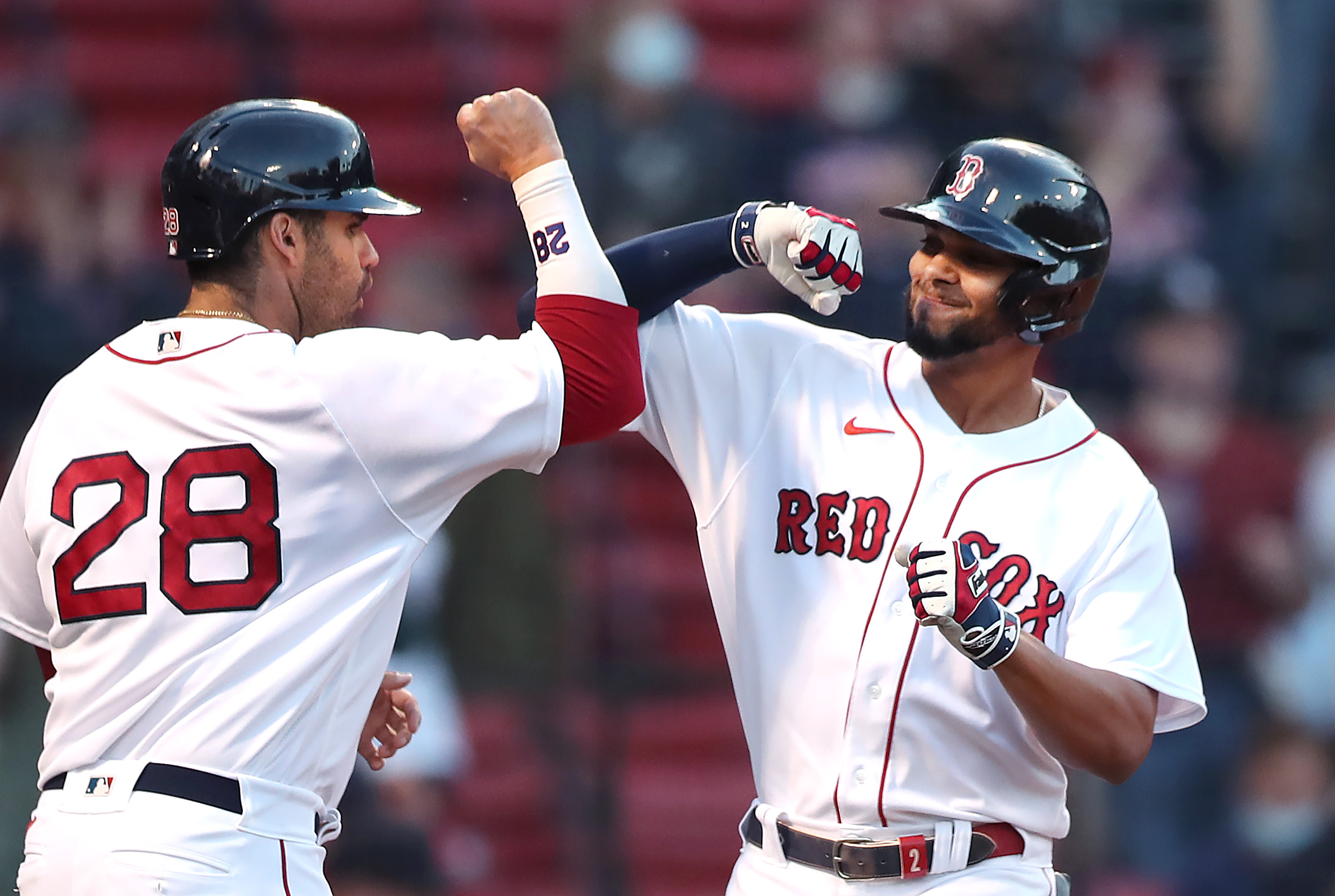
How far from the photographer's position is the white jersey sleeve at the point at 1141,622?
9.95 ft

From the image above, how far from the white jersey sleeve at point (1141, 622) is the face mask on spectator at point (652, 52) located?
4.44 m

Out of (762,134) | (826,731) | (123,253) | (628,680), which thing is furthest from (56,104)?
(826,731)

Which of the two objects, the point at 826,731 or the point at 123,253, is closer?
the point at 826,731

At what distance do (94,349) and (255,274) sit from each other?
3.87m

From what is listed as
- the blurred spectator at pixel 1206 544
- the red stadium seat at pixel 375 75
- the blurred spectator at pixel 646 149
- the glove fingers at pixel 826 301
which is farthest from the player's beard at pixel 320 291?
the red stadium seat at pixel 375 75

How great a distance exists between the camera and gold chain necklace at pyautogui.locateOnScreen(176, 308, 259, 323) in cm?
292

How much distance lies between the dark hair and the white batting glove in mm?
747

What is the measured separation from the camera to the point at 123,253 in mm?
7062

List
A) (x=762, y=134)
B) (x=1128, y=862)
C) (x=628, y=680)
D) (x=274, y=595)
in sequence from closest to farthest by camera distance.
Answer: (x=274, y=595), (x=1128, y=862), (x=628, y=680), (x=762, y=134)

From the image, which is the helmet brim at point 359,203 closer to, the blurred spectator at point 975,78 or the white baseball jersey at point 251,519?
the white baseball jersey at point 251,519

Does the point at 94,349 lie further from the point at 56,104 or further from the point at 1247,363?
the point at 1247,363

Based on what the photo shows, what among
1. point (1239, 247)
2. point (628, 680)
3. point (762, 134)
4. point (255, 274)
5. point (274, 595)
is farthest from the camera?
point (1239, 247)

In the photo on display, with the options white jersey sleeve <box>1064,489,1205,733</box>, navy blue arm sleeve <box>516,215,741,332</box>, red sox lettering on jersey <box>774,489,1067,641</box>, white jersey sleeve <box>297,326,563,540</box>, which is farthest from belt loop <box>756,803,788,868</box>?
navy blue arm sleeve <box>516,215,741,332</box>

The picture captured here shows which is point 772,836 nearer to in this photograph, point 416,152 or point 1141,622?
point 1141,622
